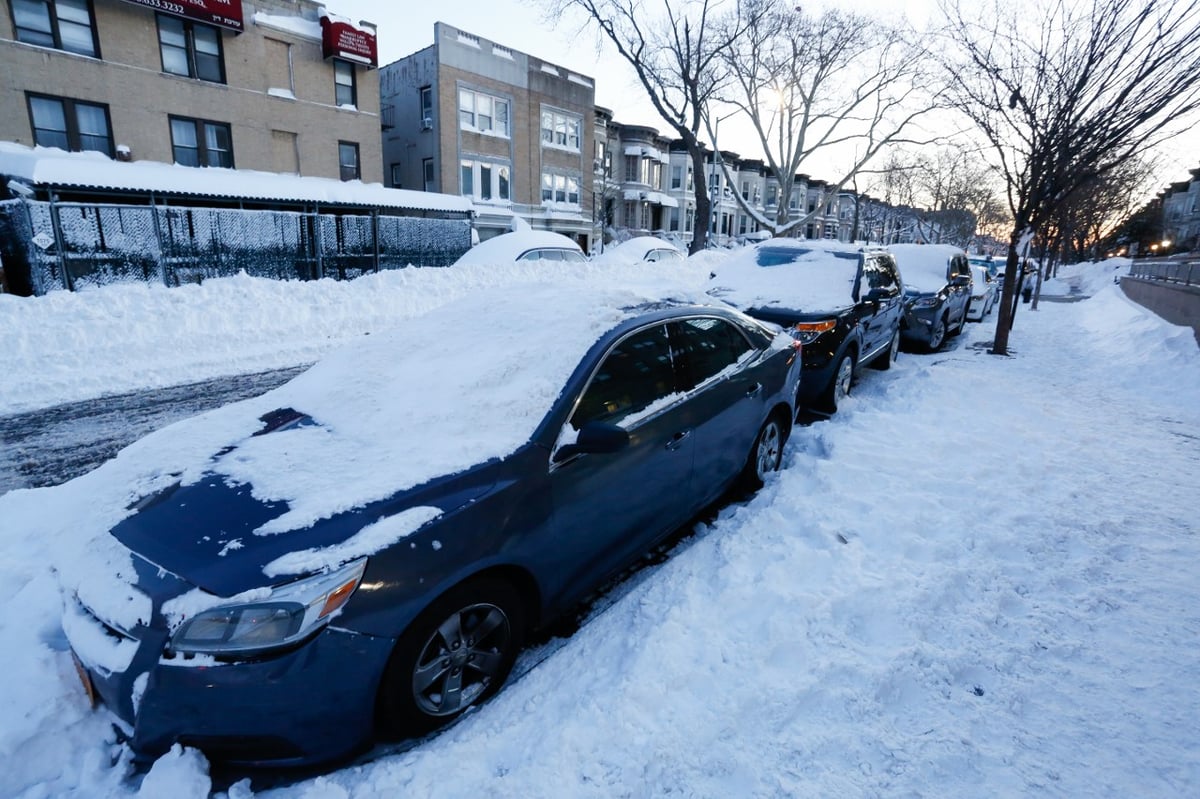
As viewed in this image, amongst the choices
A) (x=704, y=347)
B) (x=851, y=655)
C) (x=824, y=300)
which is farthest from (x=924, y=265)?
(x=851, y=655)

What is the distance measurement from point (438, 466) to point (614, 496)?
98cm

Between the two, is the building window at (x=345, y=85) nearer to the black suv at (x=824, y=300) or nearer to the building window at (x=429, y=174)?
the building window at (x=429, y=174)

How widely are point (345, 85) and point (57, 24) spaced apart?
8561 millimetres

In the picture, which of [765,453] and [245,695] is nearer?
[245,695]

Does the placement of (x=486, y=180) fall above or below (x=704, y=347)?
above

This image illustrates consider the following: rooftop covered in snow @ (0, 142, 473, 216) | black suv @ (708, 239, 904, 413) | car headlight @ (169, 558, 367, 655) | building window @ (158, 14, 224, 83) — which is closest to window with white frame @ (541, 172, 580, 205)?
rooftop covered in snow @ (0, 142, 473, 216)

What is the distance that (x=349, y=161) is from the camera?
2406 centimetres

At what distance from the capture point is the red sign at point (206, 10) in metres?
17.9

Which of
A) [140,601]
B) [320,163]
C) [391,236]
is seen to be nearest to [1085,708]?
[140,601]

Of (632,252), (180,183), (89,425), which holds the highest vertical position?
(180,183)

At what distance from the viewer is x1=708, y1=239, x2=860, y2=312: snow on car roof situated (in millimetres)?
7008

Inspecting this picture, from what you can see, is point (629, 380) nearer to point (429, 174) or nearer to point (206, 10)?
point (206, 10)

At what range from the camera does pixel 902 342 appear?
1123cm

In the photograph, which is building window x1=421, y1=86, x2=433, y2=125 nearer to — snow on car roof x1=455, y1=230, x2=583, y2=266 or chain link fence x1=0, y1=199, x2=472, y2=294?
chain link fence x1=0, y1=199, x2=472, y2=294
